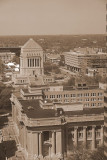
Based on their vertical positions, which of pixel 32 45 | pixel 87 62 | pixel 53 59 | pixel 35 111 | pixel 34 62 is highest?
pixel 32 45

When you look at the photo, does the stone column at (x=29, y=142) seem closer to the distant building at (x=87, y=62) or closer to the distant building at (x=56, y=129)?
the distant building at (x=56, y=129)

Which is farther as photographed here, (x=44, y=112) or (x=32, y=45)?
(x=32, y=45)

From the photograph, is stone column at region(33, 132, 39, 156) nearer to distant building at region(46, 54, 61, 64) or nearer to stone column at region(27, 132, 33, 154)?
stone column at region(27, 132, 33, 154)

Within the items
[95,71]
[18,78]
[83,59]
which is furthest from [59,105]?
[83,59]

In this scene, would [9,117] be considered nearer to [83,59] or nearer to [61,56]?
[83,59]

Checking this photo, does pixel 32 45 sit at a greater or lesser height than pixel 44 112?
greater

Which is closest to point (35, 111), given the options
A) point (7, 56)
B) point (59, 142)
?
point (59, 142)

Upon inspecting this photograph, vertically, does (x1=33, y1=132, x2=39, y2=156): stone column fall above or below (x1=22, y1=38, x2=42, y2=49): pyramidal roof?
below

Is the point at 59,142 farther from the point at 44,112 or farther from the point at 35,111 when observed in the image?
the point at 35,111

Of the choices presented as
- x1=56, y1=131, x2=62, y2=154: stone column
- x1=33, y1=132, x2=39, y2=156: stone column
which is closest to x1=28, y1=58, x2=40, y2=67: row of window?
x1=56, y1=131, x2=62, y2=154: stone column

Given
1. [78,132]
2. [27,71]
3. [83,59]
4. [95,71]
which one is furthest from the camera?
[83,59]

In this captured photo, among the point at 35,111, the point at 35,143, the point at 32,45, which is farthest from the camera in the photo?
the point at 32,45
